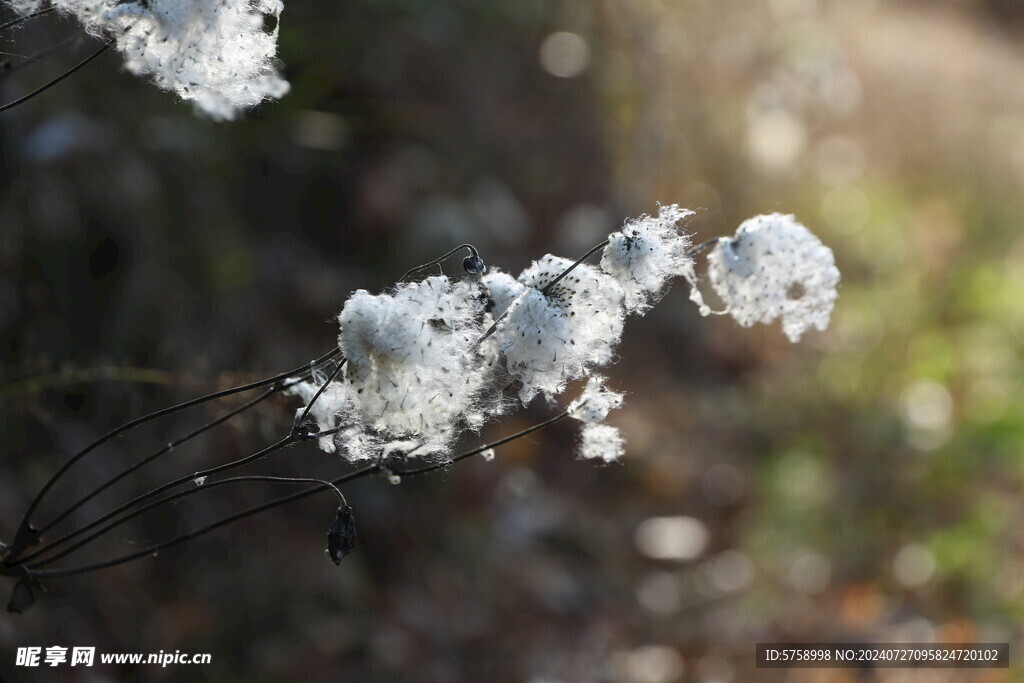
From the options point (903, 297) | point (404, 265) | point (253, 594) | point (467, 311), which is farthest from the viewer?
point (903, 297)

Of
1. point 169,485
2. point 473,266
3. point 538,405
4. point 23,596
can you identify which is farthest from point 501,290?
point 538,405

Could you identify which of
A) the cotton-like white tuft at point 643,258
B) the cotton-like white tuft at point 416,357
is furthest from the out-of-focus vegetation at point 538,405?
the cotton-like white tuft at point 643,258

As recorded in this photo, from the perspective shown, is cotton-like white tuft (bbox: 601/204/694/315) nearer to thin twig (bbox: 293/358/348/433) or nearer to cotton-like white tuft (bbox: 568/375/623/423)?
cotton-like white tuft (bbox: 568/375/623/423)

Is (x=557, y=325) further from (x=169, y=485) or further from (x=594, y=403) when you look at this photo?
(x=169, y=485)

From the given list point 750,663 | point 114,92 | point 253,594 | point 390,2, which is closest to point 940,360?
point 750,663

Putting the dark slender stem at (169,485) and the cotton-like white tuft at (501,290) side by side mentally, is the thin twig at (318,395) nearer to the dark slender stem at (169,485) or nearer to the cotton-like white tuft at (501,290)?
the dark slender stem at (169,485)

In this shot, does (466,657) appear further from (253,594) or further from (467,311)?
(467,311)
